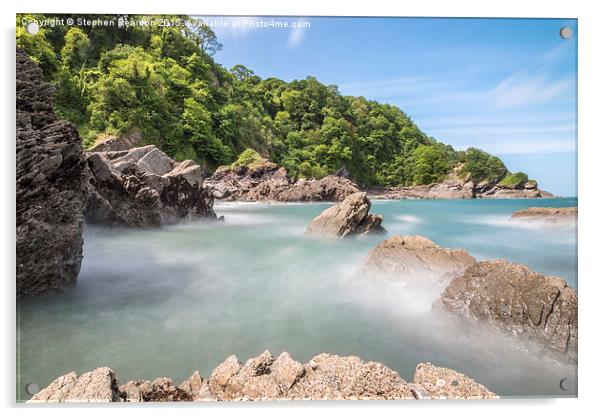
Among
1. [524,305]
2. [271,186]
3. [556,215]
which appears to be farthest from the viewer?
[271,186]

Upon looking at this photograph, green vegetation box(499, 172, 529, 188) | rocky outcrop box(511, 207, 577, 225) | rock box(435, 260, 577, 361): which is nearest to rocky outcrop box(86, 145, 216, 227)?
rock box(435, 260, 577, 361)

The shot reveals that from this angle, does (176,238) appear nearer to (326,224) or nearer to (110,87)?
(326,224)

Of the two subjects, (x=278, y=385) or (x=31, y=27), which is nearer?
(x=278, y=385)

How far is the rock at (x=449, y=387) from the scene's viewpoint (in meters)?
1.76

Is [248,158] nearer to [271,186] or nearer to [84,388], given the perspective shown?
[271,186]

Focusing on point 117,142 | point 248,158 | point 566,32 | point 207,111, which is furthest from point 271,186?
point 566,32

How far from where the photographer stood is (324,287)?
254 cm

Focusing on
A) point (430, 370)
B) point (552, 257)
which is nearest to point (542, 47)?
point (552, 257)

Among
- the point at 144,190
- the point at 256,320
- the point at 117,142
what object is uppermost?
the point at 117,142

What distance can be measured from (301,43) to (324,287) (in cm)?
199

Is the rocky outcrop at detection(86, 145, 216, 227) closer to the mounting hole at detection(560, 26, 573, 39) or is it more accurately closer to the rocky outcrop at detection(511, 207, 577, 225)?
the rocky outcrop at detection(511, 207, 577, 225)

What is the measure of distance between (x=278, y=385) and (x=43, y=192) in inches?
91.0

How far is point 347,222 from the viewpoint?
16.1 ft

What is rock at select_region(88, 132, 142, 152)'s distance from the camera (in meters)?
7.17
